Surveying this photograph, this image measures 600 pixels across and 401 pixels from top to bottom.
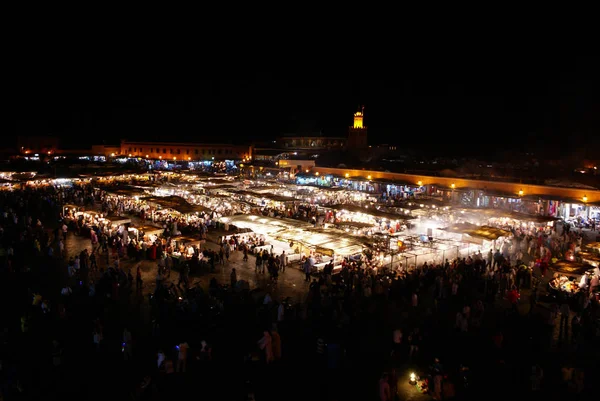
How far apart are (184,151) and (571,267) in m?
45.8

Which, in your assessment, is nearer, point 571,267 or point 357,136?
point 571,267

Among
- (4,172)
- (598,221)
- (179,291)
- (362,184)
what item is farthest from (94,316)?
(4,172)

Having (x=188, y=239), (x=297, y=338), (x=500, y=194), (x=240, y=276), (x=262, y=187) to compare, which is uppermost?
(x=500, y=194)

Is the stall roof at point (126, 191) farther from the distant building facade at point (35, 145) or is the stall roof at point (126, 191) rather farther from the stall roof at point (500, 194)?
the distant building facade at point (35, 145)

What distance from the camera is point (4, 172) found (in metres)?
29.3

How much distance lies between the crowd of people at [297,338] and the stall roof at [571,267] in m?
0.76

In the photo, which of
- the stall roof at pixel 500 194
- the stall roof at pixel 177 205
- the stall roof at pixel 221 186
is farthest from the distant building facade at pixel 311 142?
the stall roof at pixel 177 205

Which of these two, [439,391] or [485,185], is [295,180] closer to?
[485,185]

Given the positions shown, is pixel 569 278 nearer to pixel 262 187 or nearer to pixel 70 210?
pixel 262 187

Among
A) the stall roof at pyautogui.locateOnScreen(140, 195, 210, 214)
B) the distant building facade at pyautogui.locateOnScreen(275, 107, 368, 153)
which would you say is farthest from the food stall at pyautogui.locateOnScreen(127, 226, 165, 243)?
the distant building facade at pyautogui.locateOnScreen(275, 107, 368, 153)

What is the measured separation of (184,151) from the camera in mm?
51312

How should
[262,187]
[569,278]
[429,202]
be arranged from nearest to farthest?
[569,278] → [429,202] → [262,187]

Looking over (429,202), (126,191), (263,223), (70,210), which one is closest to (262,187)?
(126,191)

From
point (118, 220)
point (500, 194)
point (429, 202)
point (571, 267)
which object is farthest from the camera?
point (500, 194)
